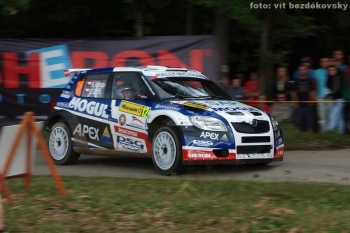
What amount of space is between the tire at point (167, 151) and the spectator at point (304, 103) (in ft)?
17.2

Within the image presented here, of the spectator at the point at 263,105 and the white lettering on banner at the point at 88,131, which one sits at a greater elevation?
the spectator at the point at 263,105

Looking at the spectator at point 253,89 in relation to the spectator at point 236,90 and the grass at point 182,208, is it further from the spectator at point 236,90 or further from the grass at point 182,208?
the grass at point 182,208

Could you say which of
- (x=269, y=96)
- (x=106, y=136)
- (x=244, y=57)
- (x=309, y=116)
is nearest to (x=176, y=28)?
(x=244, y=57)

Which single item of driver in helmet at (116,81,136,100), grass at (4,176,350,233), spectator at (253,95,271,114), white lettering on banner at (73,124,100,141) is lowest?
grass at (4,176,350,233)

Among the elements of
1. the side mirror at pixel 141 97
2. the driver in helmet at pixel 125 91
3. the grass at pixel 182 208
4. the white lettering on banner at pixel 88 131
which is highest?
the driver in helmet at pixel 125 91

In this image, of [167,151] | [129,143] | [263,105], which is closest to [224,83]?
[263,105]

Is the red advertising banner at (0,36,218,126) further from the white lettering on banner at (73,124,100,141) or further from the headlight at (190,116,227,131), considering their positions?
the headlight at (190,116,227,131)

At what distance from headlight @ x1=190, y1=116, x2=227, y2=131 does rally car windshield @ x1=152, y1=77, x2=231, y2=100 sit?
3.05 ft

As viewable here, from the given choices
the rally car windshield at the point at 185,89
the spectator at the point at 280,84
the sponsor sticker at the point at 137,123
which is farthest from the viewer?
the spectator at the point at 280,84

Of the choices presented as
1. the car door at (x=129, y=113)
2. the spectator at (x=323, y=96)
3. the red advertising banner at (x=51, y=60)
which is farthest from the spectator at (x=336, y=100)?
the car door at (x=129, y=113)

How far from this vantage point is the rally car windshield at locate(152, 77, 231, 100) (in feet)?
37.9

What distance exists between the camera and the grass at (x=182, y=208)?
753cm

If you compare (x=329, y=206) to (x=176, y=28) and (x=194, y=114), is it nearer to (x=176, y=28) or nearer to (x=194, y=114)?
(x=194, y=114)

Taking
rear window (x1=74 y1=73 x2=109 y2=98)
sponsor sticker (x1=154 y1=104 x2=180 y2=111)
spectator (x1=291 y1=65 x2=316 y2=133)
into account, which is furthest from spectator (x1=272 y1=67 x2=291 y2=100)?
sponsor sticker (x1=154 y1=104 x2=180 y2=111)
